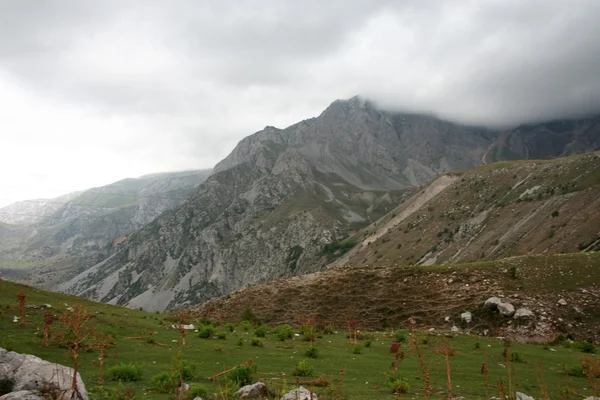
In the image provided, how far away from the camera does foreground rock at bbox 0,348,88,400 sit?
7613 mm

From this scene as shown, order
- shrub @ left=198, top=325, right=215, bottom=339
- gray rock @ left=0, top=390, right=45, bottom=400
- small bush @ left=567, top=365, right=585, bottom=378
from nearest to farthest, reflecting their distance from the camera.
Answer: gray rock @ left=0, top=390, right=45, bottom=400, small bush @ left=567, top=365, right=585, bottom=378, shrub @ left=198, top=325, right=215, bottom=339

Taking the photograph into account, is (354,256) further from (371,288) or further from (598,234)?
(371,288)

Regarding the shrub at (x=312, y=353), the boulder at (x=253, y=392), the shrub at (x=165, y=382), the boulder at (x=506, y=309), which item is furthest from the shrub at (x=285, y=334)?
the boulder at (x=506, y=309)

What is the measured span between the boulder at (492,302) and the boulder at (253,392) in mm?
22768

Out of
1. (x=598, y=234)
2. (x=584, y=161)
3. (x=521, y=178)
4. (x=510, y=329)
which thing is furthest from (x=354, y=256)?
(x=510, y=329)

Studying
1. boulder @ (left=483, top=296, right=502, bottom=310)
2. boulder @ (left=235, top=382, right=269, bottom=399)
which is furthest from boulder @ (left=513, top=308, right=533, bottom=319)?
boulder @ (left=235, top=382, right=269, bottom=399)

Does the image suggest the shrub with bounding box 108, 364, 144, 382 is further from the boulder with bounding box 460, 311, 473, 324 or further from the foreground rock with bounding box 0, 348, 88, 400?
the boulder with bounding box 460, 311, 473, 324

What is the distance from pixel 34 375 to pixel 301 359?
10296mm

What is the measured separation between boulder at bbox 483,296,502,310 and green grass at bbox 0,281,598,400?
5.09 metres

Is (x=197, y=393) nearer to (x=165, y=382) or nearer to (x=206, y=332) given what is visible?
(x=165, y=382)

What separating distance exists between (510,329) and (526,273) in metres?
7.76

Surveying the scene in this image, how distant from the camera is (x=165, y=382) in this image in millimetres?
10445

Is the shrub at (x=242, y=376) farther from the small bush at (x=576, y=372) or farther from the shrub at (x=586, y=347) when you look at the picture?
the shrub at (x=586, y=347)

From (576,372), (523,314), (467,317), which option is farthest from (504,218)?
(576,372)
